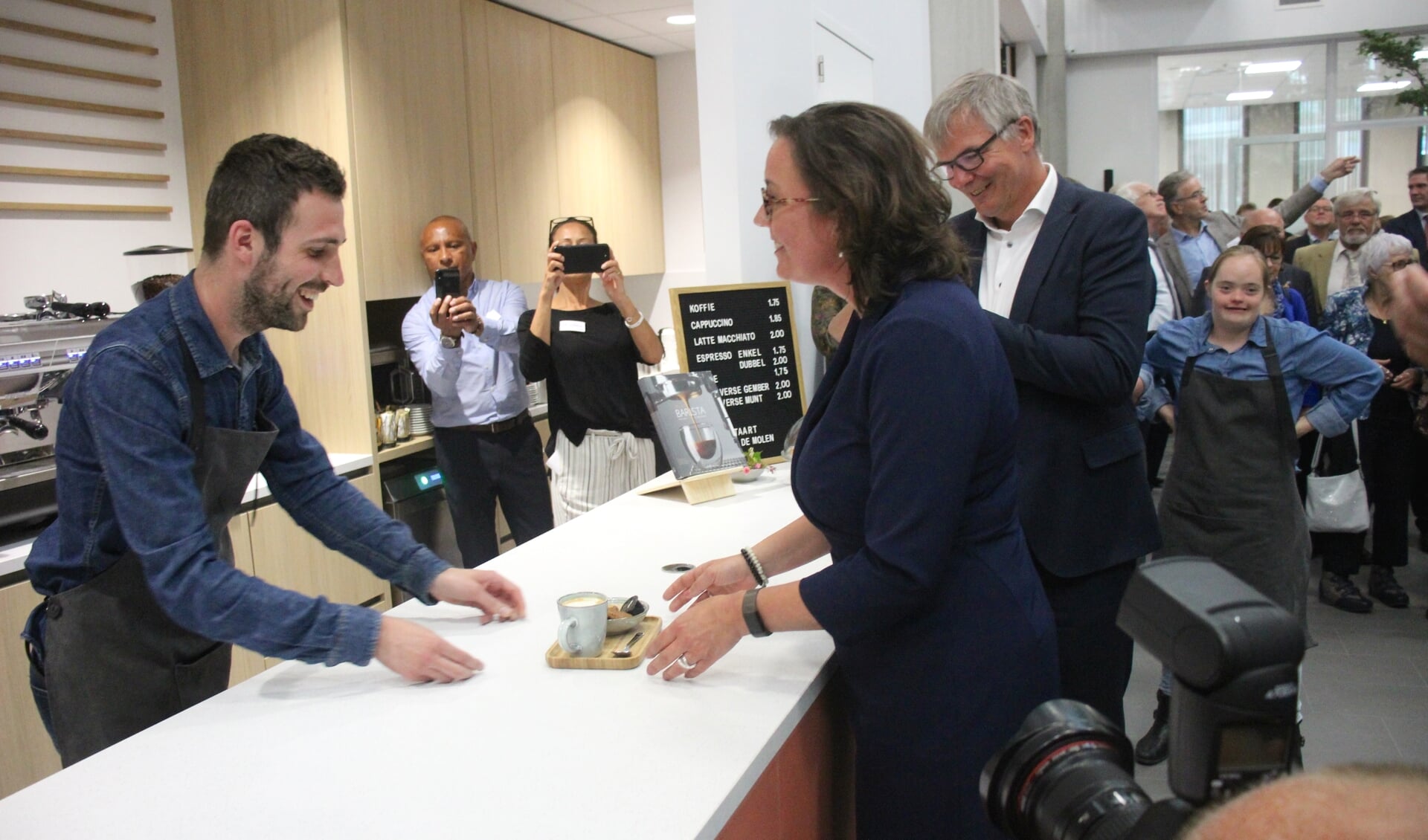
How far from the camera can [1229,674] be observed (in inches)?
18.2

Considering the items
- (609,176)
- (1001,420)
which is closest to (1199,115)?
(609,176)

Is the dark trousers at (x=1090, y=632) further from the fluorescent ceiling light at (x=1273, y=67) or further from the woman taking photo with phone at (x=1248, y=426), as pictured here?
the fluorescent ceiling light at (x=1273, y=67)

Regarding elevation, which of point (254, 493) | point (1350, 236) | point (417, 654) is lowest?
point (254, 493)

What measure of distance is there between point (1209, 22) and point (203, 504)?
10.7m

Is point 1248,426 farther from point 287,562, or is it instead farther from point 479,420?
point 287,562

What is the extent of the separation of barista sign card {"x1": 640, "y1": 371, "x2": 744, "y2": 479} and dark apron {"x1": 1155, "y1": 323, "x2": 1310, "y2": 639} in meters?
1.28

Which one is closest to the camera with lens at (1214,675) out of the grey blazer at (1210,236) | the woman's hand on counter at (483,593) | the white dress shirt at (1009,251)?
the woman's hand on counter at (483,593)

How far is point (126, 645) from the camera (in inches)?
58.8

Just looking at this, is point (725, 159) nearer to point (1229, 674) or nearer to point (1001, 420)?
point (1001, 420)

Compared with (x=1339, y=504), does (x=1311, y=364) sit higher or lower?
higher

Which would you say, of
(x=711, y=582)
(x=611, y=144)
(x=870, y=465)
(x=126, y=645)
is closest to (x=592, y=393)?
(x=711, y=582)

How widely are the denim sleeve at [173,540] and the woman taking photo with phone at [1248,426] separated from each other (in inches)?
85.2

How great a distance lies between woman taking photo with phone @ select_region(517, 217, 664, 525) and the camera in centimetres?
326

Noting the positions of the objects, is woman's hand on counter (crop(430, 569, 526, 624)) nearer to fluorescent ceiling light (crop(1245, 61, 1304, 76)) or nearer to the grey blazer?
the grey blazer
